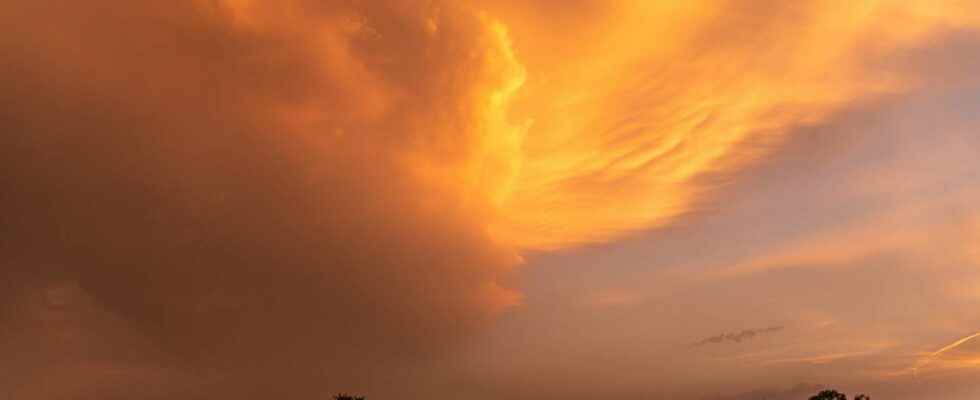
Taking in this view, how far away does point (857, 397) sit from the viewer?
541 ft

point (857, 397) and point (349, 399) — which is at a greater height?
point (349, 399)

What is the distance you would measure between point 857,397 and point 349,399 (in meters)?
159

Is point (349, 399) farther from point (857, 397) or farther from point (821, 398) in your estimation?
point (857, 397)

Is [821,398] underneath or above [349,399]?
underneath

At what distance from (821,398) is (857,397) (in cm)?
1650

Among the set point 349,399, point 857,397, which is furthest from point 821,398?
point 349,399

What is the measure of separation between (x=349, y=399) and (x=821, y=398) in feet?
472

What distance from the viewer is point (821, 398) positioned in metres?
159

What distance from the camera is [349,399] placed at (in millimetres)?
166125
